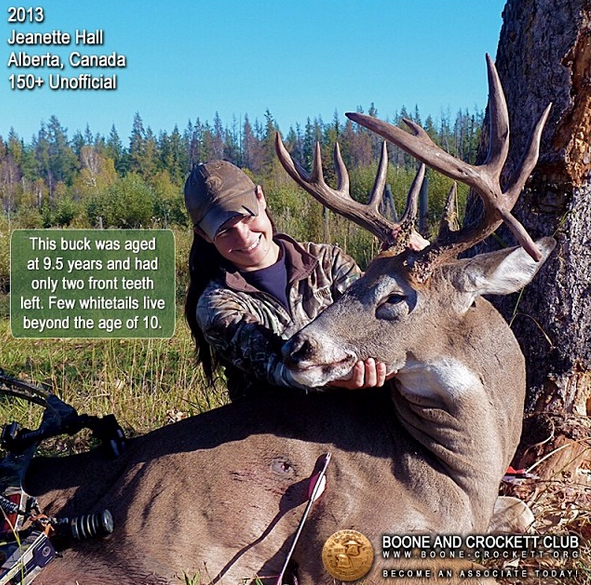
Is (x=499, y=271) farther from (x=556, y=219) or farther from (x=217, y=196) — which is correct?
(x=217, y=196)

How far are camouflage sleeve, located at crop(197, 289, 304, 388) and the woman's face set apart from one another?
24 centimetres

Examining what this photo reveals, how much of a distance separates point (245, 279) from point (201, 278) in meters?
0.27

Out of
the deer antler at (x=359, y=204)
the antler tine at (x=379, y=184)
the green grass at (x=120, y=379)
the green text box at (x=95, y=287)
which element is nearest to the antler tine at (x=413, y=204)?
the deer antler at (x=359, y=204)

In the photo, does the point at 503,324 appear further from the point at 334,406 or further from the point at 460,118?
the point at 460,118

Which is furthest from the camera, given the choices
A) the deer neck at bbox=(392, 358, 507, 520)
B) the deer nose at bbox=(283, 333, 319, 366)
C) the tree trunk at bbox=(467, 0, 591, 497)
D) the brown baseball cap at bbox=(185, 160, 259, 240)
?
the brown baseball cap at bbox=(185, 160, 259, 240)

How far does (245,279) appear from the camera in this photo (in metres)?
4.29

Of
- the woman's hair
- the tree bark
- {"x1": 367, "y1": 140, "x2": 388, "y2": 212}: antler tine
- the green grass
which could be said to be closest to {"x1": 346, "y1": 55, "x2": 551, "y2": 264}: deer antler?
{"x1": 367, "y1": 140, "x2": 388, "y2": 212}: antler tine

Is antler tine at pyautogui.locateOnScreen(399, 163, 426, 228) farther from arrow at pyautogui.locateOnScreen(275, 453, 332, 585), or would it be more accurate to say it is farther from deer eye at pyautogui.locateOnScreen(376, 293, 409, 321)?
arrow at pyautogui.locateOnScreen(275, 453, 332, 585)

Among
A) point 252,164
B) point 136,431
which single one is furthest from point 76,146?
point 136,431

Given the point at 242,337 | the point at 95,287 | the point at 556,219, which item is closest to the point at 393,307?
the point at 242,337

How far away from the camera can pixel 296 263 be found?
173 inches

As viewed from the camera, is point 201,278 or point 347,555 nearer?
point 347,555

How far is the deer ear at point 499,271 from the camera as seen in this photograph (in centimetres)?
339

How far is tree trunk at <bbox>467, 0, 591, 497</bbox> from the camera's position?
396 centimetres
